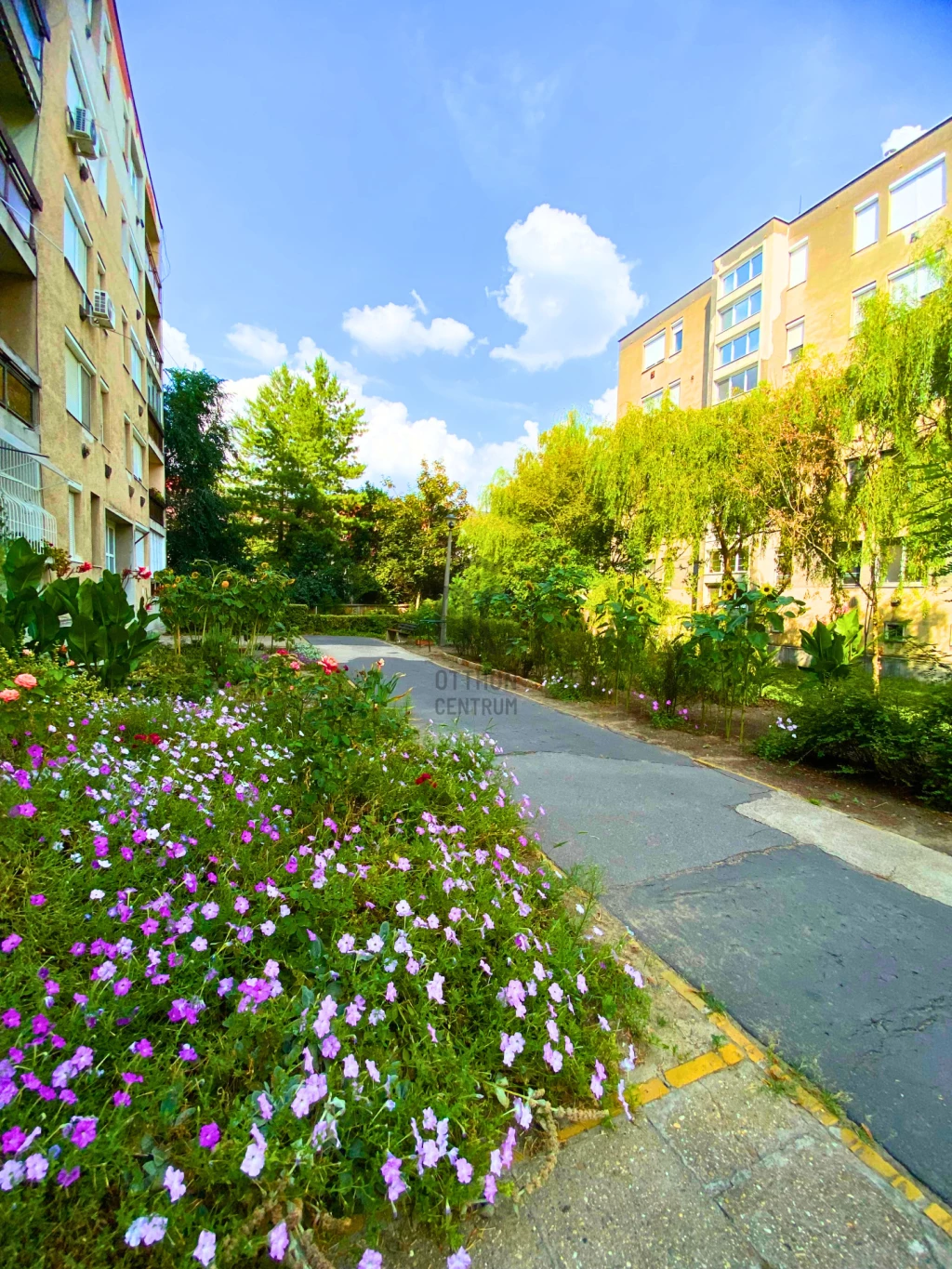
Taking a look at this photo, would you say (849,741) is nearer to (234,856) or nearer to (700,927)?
(700,927)

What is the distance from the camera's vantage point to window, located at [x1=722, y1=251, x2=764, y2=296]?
70.4ft

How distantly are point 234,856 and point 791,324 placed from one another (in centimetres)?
2512

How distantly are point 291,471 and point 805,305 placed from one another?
24097 millimetres

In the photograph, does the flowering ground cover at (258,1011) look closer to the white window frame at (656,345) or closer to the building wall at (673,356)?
the building wall at (673,356)

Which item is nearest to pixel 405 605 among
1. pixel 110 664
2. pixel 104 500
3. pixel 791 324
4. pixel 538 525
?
pixel 538 525

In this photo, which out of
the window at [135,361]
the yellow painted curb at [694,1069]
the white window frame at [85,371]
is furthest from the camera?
the window at [135,361]

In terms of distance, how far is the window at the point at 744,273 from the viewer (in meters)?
21.5

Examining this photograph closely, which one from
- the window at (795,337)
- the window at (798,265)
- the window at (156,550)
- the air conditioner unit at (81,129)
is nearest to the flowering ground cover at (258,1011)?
the air conditioner unit at (81,129)

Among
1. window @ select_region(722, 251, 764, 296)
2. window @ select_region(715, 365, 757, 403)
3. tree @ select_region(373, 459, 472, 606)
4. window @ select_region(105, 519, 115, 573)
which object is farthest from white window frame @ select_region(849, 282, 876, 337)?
window @ select_region(105, 519, 115, 573)

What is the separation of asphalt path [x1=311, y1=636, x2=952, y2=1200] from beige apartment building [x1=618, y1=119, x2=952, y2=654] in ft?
26.3

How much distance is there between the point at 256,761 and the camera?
122 inches

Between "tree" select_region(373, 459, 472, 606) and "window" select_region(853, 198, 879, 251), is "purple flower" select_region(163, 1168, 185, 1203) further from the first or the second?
"tree" select_region(373, 459, 472, 606)

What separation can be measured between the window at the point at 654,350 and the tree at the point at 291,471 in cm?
1666

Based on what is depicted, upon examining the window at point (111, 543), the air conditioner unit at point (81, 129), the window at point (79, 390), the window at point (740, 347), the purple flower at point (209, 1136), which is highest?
the window at point (740, 347)
